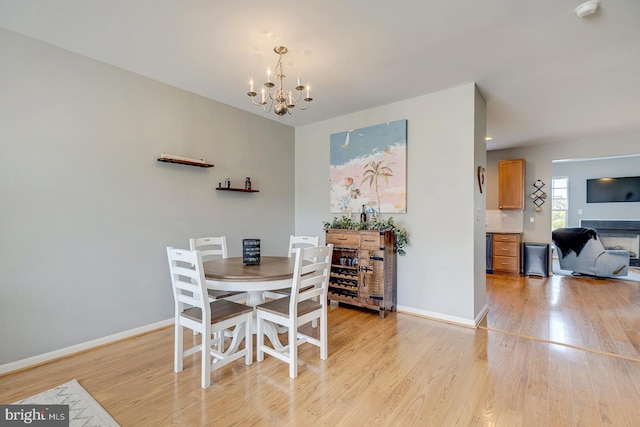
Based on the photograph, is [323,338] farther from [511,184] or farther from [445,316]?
[511,184]

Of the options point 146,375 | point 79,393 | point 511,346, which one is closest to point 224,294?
point 146,375

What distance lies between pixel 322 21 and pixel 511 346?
3237 millimetres

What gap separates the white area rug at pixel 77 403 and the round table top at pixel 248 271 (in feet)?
3.22

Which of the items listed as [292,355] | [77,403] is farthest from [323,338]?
[77,403]

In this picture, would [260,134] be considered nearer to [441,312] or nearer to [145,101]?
[145,101]

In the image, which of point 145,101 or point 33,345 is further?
point 145,101

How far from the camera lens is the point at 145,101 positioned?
3066 mm

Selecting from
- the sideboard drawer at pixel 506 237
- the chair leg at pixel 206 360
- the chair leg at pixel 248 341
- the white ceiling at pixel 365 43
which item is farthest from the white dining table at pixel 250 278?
the sideboard drawer at pixel 506 237

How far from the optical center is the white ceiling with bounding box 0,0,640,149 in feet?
6.69

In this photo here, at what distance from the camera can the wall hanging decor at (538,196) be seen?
→ 5.92m

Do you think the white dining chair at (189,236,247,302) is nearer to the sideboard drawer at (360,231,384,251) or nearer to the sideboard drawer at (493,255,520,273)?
the sideboard drawer at (360,231,384,251)

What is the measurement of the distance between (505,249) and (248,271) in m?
5.65

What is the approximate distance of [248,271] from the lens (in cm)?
232

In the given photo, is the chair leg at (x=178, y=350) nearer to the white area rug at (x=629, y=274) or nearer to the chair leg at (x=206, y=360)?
the chair leg at (x=206, y=360)
